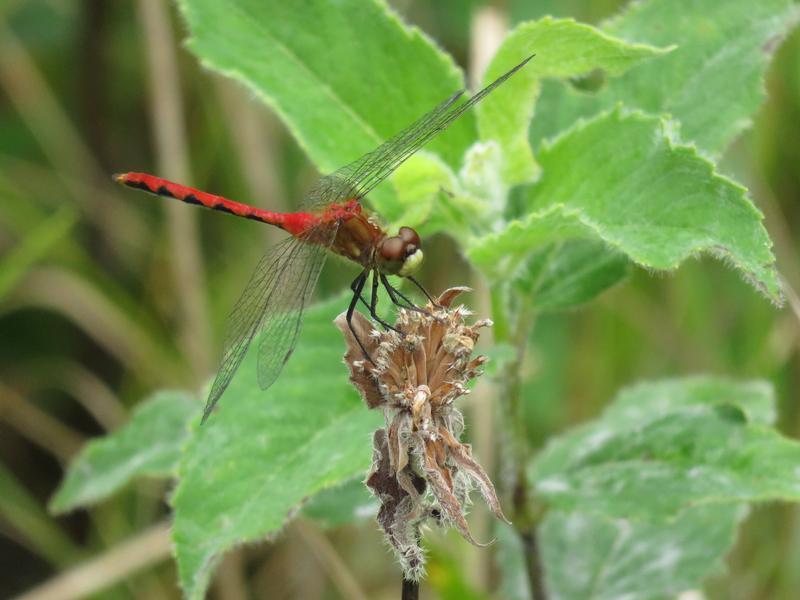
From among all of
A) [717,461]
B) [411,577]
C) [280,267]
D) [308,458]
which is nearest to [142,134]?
[280,267]

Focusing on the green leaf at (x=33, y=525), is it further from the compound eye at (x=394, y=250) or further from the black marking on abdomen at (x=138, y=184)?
the compound eye at (x=394, y=250)

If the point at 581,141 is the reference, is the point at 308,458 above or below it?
below

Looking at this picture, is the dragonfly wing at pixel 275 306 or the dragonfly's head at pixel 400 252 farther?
the dragonfly's head at pixel 400 252

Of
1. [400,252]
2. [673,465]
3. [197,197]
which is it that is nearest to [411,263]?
[400,252]

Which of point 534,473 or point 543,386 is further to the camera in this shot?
point 543,386

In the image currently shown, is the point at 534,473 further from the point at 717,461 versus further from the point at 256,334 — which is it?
the point at 256,334

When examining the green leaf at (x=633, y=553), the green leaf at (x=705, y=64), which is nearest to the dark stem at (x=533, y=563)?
the green leaf at (x=633, y=553)

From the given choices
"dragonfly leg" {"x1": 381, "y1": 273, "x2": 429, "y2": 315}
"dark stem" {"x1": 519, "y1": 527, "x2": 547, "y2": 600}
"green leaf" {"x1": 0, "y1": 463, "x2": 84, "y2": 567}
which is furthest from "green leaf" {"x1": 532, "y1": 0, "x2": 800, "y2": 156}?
"green leaf" {"x1": 0, "y1": 463, "x2": 84, "y2": 567}

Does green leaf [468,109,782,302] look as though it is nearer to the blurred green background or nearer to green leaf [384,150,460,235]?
green leaf [384,150,460,235]
